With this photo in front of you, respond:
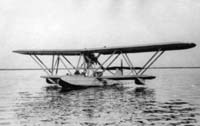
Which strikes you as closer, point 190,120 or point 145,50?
point 190,120

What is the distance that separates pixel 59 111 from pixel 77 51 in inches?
521

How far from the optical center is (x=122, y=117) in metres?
10.0

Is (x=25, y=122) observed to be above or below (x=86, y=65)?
below

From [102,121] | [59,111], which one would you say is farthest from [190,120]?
[59,111]

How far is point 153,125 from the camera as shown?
28.5 ft

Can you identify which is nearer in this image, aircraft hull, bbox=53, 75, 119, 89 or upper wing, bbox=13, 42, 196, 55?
upper wing, bbox=13, 42, 196, 55

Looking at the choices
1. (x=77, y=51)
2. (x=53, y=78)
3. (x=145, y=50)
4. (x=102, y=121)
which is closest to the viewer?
(x=102, y=121)

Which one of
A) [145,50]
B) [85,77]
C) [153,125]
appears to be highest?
[145,50]

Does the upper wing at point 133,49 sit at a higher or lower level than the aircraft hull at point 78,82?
higher

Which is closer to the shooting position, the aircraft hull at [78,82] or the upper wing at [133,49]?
the upper wing at [133,49]

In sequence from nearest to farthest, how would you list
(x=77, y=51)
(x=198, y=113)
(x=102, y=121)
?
(x=102, y=121)
(x=198, y=113)
(x=77, y=51)

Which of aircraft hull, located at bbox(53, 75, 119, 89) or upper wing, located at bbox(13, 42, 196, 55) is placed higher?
upper wing, located at bbox(13, 42, 196, 55)

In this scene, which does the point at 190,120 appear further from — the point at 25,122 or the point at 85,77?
the point at 85,77

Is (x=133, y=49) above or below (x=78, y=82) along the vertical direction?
above
